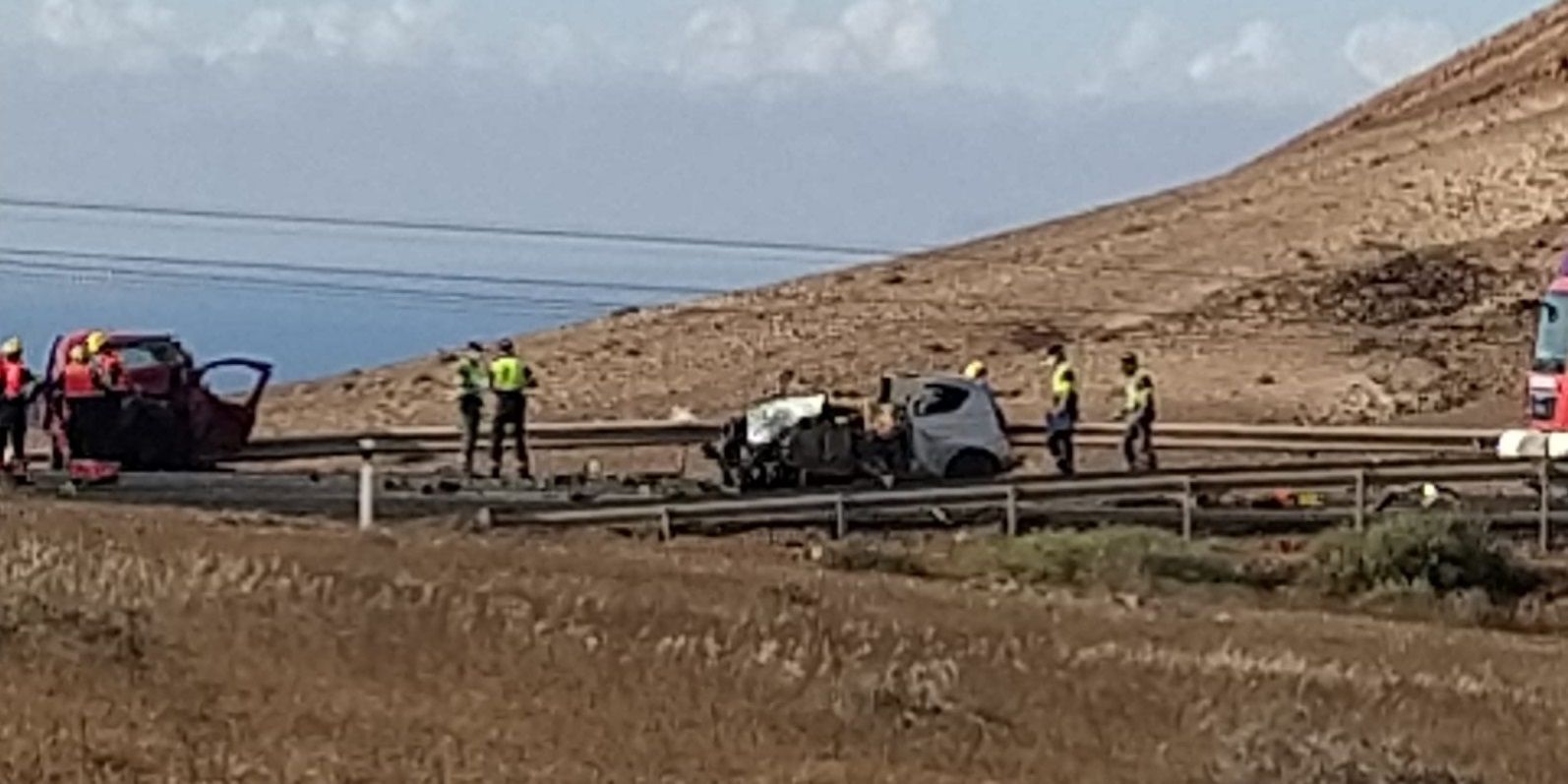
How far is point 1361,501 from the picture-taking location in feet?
121

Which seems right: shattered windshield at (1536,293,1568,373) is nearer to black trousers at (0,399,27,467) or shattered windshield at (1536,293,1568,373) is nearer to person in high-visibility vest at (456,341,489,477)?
person in high-visibility vest at (456,341,489,477)

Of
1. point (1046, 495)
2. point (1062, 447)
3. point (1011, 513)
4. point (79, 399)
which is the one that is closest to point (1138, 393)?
point (1062, 447)

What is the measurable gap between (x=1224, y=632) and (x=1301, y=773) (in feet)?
39.9

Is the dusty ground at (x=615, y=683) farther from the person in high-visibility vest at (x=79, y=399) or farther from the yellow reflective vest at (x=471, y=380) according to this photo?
the yellow reflective vest at (x=471, y=380)

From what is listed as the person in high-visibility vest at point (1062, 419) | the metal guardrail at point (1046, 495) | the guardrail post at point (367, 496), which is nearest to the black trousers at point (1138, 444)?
the person in high-visibility vest at point (1062, 419)

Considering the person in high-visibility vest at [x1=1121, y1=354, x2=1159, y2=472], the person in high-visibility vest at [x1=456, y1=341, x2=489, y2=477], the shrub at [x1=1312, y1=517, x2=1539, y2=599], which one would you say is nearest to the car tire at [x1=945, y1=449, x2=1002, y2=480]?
the person in high-visibility vest at [x1=1121, y1=354, x2=1159, y2=472]

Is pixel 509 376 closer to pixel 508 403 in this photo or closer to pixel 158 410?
pixel 508 403

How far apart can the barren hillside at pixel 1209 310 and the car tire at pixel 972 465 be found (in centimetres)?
1868

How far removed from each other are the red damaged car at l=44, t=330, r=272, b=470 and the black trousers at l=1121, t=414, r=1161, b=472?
1029cm

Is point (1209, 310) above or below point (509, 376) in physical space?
above

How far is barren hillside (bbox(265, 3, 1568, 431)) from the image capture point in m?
66.1

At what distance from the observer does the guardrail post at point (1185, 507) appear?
3572 cm

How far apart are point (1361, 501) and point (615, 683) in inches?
823

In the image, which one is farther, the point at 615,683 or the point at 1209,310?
the point at 1209,310
